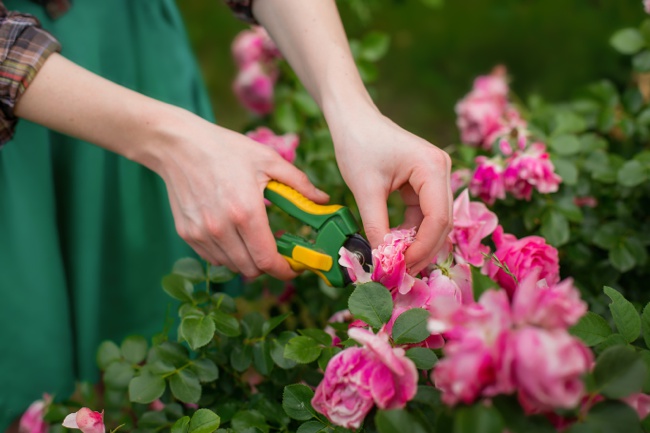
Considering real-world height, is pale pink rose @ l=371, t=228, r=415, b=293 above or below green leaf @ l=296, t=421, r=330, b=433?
above

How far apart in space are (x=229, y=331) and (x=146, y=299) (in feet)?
1.82

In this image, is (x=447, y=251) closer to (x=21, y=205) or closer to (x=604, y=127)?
(x=604, y=127)

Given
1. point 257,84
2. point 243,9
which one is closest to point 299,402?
point 243,9

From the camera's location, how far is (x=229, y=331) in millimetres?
876

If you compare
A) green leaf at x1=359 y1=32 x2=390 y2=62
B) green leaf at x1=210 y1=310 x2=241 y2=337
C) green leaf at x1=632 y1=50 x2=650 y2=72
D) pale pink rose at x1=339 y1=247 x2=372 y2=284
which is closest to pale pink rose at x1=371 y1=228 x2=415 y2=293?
pale pink rose at x1=339 y1=247 x2=372 y2=284

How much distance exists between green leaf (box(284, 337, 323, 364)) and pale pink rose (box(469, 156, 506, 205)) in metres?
0.42

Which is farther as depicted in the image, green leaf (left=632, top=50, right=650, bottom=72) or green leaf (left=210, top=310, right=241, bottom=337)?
green leaf (left=632, top=50, right=650, bottom=72)

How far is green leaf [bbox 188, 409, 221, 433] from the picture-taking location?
73 centimetres

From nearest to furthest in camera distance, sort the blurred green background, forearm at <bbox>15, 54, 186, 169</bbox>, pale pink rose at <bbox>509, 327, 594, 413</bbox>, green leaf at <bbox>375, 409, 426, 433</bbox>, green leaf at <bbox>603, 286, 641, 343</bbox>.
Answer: pale pink rose at <bbox>509, 327, 594, 413</bbox> → green leaf at <bbox>375, 409, 426, 433</bbox> → green leaf at <bbox>603, 286, 641, 343</bbox> → forearm at <bbox>15, 54, 186, 169</bbox> → the blurred green background

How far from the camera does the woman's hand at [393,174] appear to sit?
82 cm

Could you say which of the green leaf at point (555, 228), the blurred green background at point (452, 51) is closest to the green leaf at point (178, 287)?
the green leaf at point (555, 228)

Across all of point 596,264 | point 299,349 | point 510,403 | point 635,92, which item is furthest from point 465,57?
point 510,403

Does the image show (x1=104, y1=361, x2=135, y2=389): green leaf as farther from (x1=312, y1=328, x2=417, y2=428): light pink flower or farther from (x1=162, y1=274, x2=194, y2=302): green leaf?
(x1=312, y1=328, x2=417, y2=428): light pink flower

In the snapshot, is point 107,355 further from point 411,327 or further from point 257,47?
point 257,47
